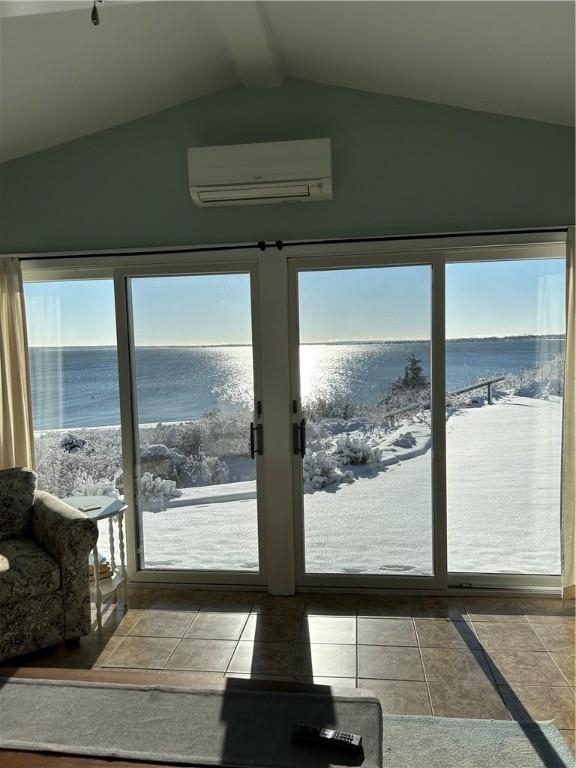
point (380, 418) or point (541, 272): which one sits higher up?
point (541, 272)

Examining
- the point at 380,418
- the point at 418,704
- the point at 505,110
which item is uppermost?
the point at 505,110

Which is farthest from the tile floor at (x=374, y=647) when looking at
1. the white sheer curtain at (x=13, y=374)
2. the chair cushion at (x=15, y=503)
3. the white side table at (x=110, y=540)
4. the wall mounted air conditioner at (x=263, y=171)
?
the wall mounted air conditioner at (x=263, y=171)

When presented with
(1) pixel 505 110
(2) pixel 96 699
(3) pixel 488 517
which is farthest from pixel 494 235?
(2) pixel 96 699

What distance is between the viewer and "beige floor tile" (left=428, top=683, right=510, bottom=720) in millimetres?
2502

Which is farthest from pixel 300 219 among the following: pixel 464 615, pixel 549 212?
pixel 464 615

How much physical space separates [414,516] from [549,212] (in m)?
1.90

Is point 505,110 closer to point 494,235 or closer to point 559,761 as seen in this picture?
point 494,235

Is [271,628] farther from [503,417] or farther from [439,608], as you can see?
[503,417]

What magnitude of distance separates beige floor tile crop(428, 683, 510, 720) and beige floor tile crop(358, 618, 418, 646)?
1.34ft

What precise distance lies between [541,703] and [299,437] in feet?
6.02

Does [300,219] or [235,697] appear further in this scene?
[300,219]

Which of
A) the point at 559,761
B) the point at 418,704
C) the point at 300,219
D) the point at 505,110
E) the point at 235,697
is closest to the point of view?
the point at 235,697

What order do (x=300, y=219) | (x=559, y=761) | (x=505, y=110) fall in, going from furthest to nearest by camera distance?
(x=300, y=219) → (x=505, y=110) → (x=559, y=761)

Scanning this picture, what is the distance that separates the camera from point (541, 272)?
3.53 meters
